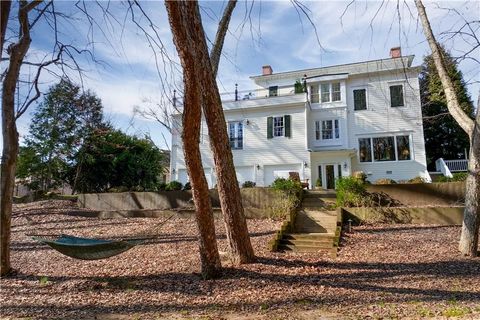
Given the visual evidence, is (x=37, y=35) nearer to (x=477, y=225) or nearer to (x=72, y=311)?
(x=72, y=311)

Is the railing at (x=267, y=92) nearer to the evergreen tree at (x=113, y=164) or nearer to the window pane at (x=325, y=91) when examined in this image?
the window pane at (x=325, y=91)

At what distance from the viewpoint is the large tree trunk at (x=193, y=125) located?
4.61m

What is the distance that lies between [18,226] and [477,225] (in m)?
12.3

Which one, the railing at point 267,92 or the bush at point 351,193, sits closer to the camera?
the bush at point 351,193

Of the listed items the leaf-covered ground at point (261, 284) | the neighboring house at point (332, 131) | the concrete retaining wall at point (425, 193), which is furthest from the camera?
the neighboring house at point (332, 131)

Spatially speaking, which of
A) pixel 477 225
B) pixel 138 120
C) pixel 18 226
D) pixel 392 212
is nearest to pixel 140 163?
pixel 138 120

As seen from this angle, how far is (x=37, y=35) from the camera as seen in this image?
622 centimetres

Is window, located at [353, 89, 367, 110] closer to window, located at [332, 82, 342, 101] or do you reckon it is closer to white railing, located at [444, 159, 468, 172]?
window, located at [332, 82, 342, 101]

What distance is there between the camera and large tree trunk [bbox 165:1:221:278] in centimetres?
461

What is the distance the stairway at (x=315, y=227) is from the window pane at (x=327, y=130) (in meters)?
8.36

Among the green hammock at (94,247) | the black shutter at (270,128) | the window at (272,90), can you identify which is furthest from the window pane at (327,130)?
the green hammock at (94,247)

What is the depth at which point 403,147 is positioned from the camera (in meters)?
18.2

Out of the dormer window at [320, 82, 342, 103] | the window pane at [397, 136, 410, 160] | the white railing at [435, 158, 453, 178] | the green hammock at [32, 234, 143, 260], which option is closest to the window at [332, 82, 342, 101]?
the dormer window at [320, 82, 342, 103]

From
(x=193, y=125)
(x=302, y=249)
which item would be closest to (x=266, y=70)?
(x=302, y=249)
